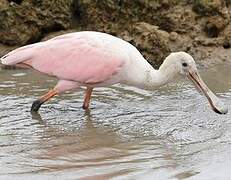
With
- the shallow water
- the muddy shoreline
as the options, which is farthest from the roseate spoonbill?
the muddy shoreline

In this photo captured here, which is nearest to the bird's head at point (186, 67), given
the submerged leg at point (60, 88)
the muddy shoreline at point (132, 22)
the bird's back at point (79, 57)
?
the bird's back at point (79, 57)

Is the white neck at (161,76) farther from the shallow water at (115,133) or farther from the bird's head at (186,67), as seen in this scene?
the shallow water at (115,133)

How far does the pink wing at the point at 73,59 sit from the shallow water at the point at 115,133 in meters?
0.43

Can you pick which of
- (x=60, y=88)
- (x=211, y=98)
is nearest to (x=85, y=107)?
(x=60, y=88)

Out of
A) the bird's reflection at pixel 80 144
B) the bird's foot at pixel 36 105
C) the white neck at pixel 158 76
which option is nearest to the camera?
the bird's reflection at pixel 80 144

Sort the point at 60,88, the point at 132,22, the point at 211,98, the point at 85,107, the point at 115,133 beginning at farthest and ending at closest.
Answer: the point at 132,22 → the point at 85,107 → the point at 60,88 → the point at 211,98 → the point at 115,133

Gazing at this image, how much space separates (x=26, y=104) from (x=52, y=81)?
1136 mm

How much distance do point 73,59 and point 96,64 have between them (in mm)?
278

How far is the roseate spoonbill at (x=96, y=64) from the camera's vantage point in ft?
26.7

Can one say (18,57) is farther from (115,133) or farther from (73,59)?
(115,133)

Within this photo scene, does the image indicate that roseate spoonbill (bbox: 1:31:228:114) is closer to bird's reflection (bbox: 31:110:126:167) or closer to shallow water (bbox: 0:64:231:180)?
shallow water (bbox: 0:64:231:180)

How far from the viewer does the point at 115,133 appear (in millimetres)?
7422

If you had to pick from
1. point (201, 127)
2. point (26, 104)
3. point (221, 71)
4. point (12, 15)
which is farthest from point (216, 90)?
point (12, 15)

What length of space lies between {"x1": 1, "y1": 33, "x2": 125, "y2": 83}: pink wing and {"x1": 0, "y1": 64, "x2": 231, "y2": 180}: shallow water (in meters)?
0.43
